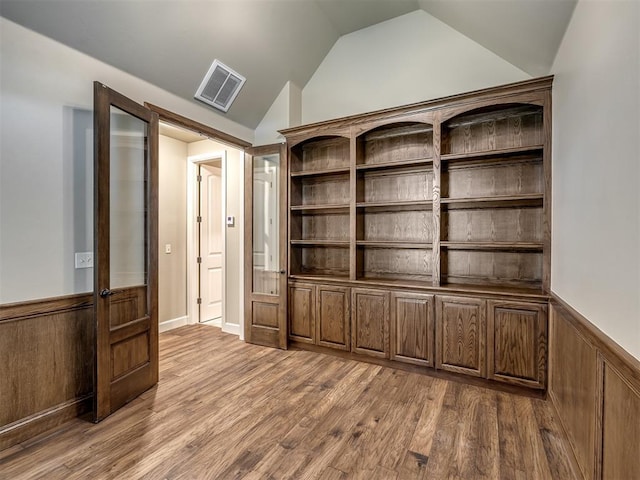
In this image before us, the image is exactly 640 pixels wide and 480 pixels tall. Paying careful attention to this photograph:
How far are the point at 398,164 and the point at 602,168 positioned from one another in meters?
1.85

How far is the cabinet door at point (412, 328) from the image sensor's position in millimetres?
2988

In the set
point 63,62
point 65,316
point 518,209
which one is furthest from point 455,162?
point 65,316

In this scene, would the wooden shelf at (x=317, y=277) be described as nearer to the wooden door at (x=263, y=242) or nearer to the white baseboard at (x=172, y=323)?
the wooden door at (x=263, y=242)

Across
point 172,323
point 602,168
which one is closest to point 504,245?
point 602,168

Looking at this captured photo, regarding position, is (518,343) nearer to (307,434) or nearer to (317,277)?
(307,434)

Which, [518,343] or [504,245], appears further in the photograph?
[504,245]

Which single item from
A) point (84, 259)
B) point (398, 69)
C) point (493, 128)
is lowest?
point (84, 259)

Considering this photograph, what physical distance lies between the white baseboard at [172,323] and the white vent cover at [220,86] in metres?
2.96

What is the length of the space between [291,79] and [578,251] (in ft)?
10.9

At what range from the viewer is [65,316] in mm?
2273

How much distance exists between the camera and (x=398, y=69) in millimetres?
3523

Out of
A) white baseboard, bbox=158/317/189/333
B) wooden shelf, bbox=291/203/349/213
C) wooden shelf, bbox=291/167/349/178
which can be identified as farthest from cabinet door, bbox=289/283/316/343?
white baseboard, bbox=158/317/189/333

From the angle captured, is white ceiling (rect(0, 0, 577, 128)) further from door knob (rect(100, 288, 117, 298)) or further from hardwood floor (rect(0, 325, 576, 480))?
hardwood floor (rect(0, 325, 576, 480))

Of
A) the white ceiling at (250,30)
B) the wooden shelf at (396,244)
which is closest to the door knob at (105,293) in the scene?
the white ceiling at (250,30)
